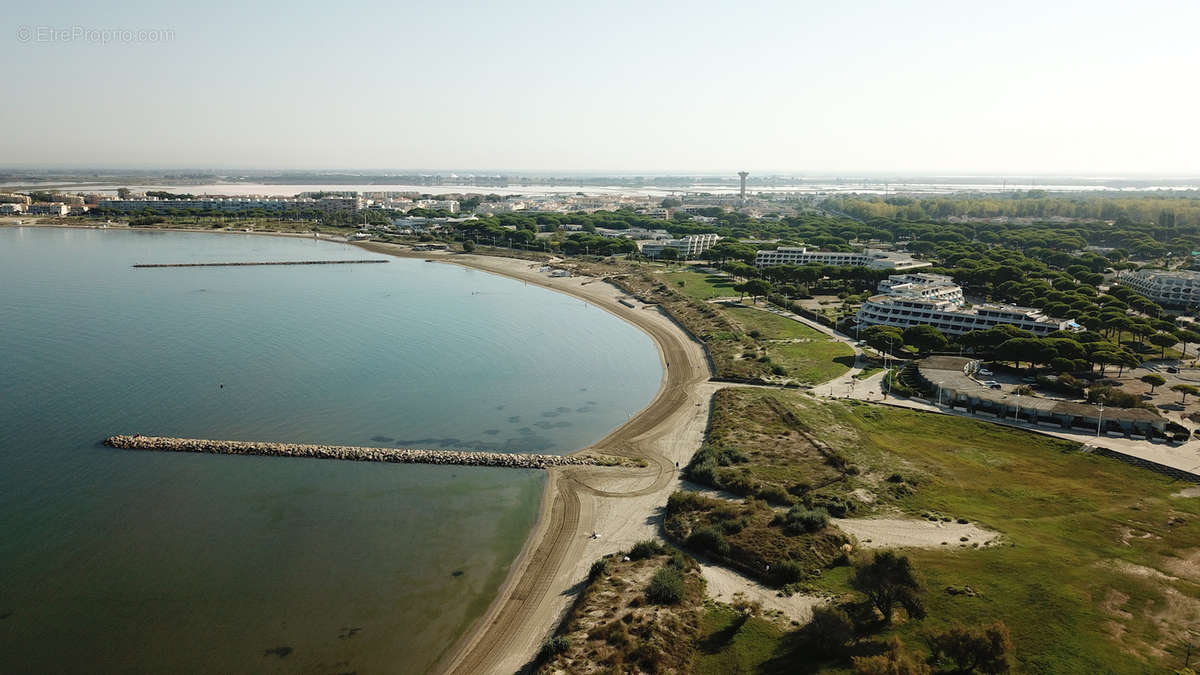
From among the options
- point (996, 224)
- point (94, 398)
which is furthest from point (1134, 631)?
point (996, 224)

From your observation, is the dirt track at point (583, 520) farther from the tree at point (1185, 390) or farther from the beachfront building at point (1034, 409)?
the tree at point (1185, 390)

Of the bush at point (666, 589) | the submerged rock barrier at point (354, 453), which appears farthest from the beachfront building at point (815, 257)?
the bush at point (666, 589)

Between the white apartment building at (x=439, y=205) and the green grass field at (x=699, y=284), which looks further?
the white apartment building at (x=439, y=205)

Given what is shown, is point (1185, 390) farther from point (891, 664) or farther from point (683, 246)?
point (683, 246)

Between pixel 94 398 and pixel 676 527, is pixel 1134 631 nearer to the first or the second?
pixel 676 527

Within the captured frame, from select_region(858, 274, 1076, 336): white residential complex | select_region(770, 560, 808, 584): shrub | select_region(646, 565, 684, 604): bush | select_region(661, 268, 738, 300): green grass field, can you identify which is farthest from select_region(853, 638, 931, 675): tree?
select_region(661, 268, 738, 300): green grass field

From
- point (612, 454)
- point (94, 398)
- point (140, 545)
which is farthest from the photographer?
point (94, 398)
